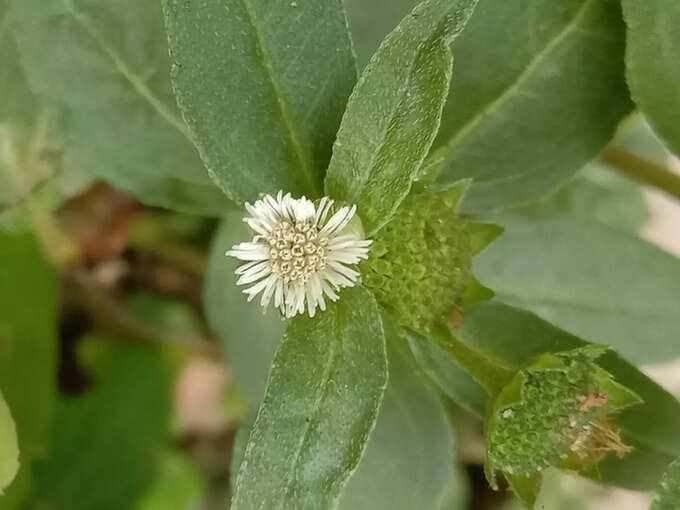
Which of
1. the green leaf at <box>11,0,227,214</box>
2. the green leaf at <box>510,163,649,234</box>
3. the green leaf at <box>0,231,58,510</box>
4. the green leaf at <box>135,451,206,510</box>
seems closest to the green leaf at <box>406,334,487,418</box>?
the green leaf at <box>11,0,227,214</box>

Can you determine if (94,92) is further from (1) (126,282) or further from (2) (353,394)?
(1) (126,282)

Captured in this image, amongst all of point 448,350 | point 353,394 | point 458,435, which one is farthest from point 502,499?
point 353,394

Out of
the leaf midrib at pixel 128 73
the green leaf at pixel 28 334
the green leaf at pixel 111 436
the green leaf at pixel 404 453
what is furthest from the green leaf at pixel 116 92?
the green leaf at pixel 111 436

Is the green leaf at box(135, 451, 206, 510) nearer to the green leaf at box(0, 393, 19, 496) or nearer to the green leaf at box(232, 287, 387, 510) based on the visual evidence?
the green leaf at box(0, 393, 19, 496)

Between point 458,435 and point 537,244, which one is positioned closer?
point 537,244

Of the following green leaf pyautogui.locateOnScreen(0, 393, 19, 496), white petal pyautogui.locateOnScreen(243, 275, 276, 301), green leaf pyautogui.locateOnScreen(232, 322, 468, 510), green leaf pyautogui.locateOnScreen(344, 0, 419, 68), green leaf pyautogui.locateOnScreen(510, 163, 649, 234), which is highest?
green leaf pyautogui.locateOnScreen(510, 163, 649, 234)

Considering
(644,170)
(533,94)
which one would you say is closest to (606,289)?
(644,170)
